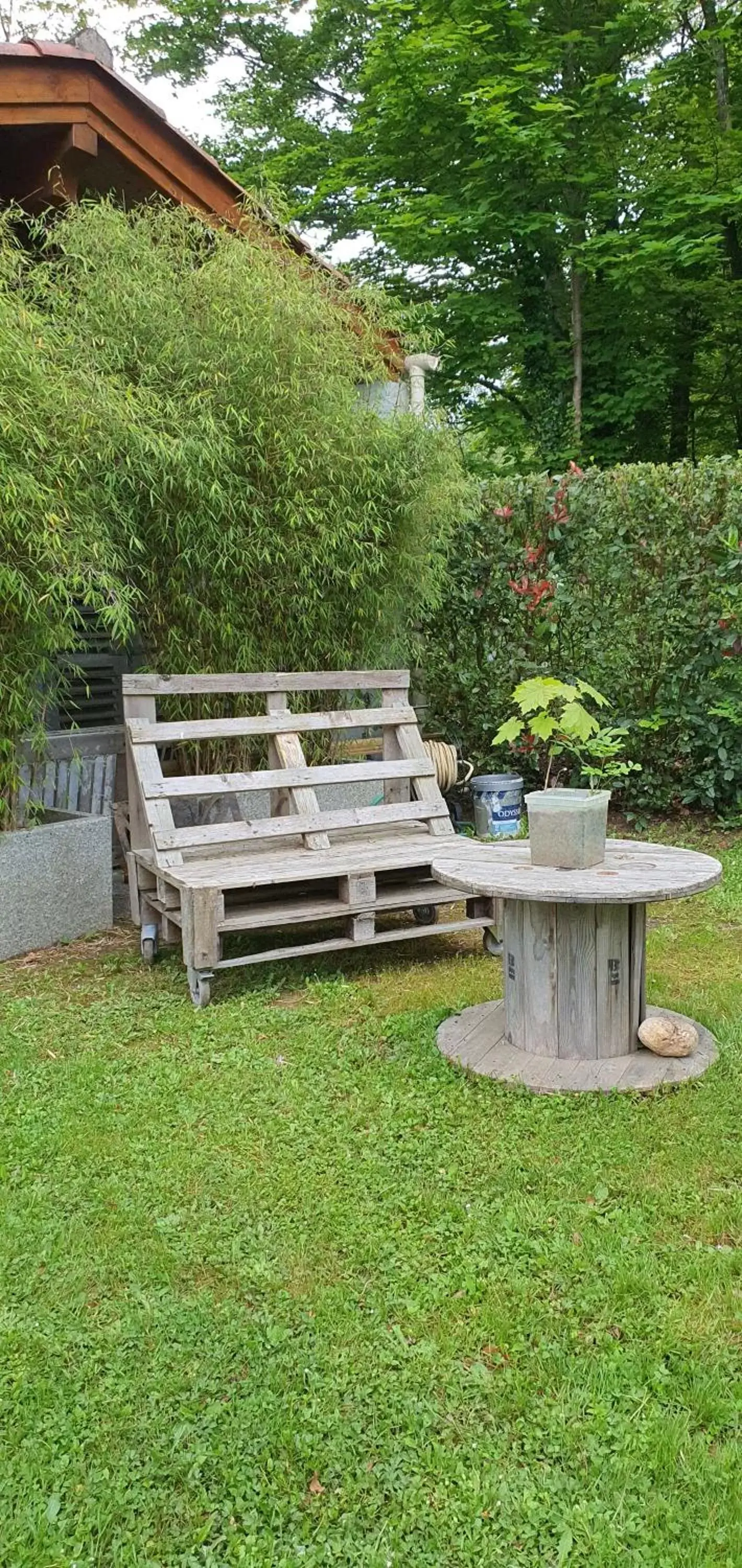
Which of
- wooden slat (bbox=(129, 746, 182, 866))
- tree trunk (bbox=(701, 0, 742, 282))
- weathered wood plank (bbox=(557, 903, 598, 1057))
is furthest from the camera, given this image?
tree trunk (bbox=(701, 0, 742, 282))

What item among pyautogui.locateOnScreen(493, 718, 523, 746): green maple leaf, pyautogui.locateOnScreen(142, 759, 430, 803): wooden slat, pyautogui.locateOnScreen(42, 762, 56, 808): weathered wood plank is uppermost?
pyautogui.locateOnScreen(493, 718, 523, 746): green maple leaf

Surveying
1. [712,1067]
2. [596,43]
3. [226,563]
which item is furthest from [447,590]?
[596,43]

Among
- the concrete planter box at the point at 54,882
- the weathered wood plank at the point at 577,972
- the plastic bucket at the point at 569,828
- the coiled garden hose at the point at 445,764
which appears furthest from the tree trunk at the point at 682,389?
the weathered wood plank at the point at 577,972

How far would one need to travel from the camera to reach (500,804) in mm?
5746

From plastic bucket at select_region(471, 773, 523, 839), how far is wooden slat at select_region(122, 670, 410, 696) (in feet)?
4.82

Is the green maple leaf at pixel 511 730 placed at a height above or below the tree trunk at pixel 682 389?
below

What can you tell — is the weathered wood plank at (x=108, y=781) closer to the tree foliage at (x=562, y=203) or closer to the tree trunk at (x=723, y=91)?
the tree foliage at (x=562, y=203)

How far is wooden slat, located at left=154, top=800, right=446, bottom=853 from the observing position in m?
3.62

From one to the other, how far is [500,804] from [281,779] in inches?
86.4

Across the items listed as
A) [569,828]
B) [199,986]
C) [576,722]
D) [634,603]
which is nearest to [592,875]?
[569,828]

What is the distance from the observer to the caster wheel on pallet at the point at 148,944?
3.82m

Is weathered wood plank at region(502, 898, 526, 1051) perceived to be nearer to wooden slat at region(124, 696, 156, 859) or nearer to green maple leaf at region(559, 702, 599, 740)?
green maple leaf at region(559, 702, 599, 740)

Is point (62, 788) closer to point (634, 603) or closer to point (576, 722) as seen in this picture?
point (576, 722)

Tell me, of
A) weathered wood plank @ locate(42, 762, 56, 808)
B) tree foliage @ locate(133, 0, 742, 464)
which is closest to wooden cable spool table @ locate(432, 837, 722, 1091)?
weathered wood plank @ locate(42, 762, 56, 808)
